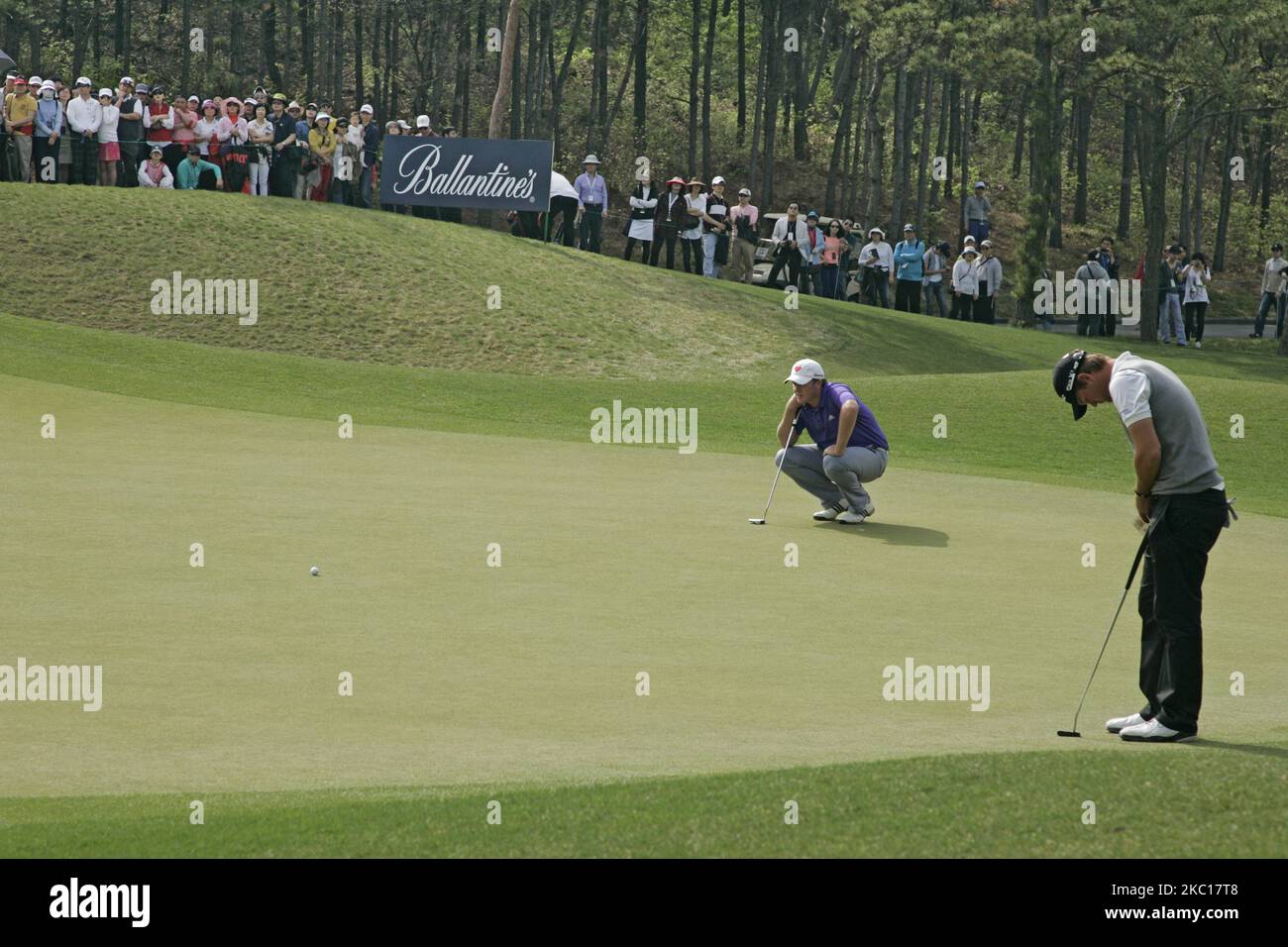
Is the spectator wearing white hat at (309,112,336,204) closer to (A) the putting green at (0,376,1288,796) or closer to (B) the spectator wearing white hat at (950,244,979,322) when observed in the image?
(B) the spectator wearing white hat at (950,244,979,322)

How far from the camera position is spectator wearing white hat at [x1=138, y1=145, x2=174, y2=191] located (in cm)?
3547

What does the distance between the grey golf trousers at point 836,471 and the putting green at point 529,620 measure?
37 centimetres

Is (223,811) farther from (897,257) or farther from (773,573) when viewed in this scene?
(897,257)

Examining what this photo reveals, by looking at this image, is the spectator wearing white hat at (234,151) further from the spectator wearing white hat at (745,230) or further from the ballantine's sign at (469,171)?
the spectator wearing white hat at (745,230)

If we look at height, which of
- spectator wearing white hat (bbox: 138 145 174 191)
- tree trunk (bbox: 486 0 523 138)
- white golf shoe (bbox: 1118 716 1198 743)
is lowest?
white golf shoe (bbox: 1118 716 1198 743)

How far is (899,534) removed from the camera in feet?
47.0

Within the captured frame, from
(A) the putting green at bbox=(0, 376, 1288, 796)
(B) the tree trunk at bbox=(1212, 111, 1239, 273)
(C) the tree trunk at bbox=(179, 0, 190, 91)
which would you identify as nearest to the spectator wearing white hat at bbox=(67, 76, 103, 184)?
(A) the putting green at bbox=(0, 376, 1288, 796)

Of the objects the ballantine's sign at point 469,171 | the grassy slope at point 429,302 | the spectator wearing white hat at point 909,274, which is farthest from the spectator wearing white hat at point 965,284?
the ballantine's sign at point 469,171

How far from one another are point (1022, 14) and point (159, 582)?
1450 inches

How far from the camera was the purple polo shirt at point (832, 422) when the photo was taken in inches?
575

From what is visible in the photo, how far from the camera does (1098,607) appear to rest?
37.1 feet

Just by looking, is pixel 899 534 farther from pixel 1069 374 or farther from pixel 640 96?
pixel 640 96

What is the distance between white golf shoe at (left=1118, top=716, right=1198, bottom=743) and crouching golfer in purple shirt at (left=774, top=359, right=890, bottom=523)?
650cm

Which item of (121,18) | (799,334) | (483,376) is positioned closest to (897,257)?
(799,334)
